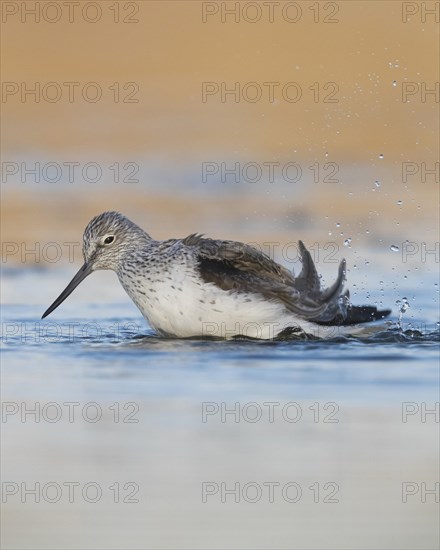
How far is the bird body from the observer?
Answer: 10.9m

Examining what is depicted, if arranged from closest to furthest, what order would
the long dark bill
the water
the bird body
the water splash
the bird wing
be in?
the water < the bird body < the bird wing < the long dark bill < the water splash

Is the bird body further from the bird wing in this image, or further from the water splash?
the water splash

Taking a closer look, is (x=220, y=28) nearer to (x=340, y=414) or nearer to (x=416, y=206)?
(x=416, y=206)

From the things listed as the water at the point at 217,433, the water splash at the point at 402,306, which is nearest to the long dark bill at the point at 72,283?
the water at the point at 217,433

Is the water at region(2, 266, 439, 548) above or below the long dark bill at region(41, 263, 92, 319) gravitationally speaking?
below

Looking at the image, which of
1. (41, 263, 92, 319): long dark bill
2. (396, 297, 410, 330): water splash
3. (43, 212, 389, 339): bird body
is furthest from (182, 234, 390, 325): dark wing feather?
(41, 263, 92, 319): long dark bill

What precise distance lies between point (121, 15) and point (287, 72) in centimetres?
268

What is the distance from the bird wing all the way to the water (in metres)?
0.33

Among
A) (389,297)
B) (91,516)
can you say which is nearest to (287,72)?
(389,297)

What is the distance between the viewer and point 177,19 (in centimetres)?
2277

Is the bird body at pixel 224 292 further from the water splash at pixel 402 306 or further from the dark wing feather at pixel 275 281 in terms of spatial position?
the water splash at pixel 402 306

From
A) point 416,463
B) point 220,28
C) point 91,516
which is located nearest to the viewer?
point 91,516

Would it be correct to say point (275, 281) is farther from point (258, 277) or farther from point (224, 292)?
point (224, 292)

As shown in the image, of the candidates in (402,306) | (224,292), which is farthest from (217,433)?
(402,306)
